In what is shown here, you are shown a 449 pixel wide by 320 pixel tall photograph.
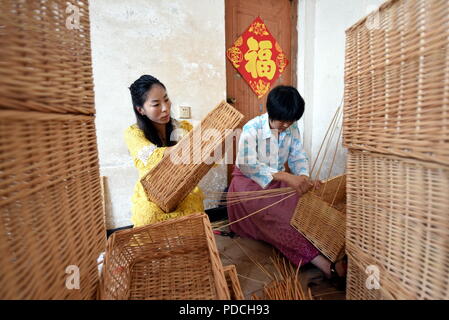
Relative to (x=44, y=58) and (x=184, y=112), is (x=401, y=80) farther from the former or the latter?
(x=184, y=112)

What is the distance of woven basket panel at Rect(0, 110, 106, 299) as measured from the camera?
32cm

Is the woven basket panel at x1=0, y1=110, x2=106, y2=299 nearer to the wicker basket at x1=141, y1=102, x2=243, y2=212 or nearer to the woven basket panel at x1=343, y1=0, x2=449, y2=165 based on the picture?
the wicker basket at x1=141, y1=102, x2=243, y2=212

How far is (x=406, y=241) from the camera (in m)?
0.52

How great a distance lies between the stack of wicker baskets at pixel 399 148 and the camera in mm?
435

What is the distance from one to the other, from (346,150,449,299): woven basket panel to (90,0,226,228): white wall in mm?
1570

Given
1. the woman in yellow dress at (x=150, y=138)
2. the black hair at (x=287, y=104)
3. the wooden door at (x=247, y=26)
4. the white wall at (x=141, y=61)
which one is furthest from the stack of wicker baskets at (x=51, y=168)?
the wooden door at (x=247, y=26)

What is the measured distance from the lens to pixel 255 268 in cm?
127

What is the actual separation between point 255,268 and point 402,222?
3.03ft

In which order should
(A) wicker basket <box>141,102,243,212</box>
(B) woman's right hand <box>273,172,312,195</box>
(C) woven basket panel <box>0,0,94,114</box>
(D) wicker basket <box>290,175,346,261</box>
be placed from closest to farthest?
(C) woven basket panel <box>0,0,94,114</box>, (A) wicker basket <box>141,102,243,212</box>, (D) wicker basket <box>290,175,346,261</box>, (B) woman's right hand <box>273,172,312,195</box>

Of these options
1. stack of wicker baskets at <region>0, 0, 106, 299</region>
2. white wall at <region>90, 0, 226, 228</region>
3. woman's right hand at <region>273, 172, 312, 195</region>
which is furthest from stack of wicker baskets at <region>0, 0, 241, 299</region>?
white wall at <region>90, 0, 226, 228</region>

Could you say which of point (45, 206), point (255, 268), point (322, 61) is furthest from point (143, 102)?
point (322, 61)
